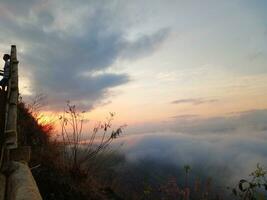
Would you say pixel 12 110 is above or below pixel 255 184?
above

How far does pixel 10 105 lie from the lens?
6004 mm

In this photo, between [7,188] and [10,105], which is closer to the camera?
[7,188]

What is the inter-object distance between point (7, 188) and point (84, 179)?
132 inches

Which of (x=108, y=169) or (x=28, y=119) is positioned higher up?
(x=28, y=119)

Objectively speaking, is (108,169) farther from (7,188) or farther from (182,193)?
(7,188)

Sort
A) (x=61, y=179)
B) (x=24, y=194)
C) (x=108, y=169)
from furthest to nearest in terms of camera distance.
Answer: (x=108, y=169)
(x=61, y=179)
(x=24, y=194)

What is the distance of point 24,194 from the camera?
11.1ft

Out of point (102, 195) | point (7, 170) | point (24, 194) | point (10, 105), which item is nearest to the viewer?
point (24, 194)

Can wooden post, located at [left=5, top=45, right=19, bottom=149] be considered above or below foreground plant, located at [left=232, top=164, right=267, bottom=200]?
above

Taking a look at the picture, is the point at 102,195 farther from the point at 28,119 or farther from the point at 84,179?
the point at 28,119

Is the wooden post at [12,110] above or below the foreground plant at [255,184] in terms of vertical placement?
above

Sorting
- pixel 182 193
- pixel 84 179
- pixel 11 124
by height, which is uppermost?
pixel 11 124

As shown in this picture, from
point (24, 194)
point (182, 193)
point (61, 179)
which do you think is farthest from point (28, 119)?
point (24, 194)

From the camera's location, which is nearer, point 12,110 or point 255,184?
point 255,184
